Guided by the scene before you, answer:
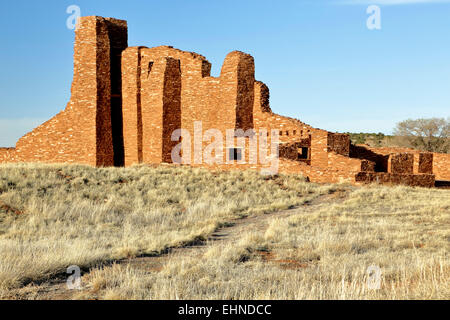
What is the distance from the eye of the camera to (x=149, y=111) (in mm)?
26047

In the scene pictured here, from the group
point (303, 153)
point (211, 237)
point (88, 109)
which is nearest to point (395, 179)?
point (303, 153)

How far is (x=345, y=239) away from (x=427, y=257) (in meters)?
1.69

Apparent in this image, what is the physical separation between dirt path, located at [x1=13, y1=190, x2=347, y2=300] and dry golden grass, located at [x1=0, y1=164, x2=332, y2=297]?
0.24m

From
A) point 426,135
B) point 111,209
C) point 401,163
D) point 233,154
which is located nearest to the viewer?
point 111,209

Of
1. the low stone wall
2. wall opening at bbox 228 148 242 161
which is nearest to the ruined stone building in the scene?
wall opening at bbox 228 148 242 161

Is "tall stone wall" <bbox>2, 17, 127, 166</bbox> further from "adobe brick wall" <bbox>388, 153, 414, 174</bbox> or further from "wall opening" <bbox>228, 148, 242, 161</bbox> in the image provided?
"adobe brick wall" <bbox>388, 153, 414, 174</bbox>

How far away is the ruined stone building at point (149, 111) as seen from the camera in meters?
24.8

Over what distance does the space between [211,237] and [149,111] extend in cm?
1726

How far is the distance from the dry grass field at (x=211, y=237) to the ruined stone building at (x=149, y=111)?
641 centimetres

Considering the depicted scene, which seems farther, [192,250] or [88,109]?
[88,109]

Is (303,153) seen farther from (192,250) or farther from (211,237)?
(192,250)

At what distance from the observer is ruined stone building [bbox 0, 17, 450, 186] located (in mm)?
24766

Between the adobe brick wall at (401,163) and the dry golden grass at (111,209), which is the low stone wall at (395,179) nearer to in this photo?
the dry golden grass at (111,209)

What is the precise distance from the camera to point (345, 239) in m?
8.81
